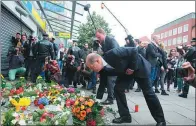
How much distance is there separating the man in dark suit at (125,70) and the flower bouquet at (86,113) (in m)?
0.59

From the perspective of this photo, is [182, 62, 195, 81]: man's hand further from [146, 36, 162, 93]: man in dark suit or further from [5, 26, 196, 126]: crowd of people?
[146, 36, 162, 93]: man in dark suit

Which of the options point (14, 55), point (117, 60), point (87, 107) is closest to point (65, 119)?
point (87, 107)

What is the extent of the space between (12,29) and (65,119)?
9.86 meters

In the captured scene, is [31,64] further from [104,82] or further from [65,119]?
[65,119]

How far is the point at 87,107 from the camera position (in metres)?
4.40

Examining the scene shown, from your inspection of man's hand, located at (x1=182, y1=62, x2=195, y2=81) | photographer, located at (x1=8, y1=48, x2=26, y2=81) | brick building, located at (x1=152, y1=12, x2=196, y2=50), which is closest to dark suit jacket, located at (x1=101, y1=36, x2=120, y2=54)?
man's hand, located at (x1=182, y1=62, x2=195, y2=81)

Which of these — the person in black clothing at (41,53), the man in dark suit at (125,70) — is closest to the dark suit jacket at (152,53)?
the person in black clothing at (41,53)

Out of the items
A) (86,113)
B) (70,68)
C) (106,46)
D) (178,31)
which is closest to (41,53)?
(70,68)

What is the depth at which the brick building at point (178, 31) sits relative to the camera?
6862cm

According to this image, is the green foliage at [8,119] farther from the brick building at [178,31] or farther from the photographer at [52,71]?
the brick building at [178,31]

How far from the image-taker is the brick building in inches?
2702

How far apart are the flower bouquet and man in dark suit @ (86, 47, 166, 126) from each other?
595mm

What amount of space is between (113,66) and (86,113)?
3.12ft

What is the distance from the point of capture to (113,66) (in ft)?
15.7
